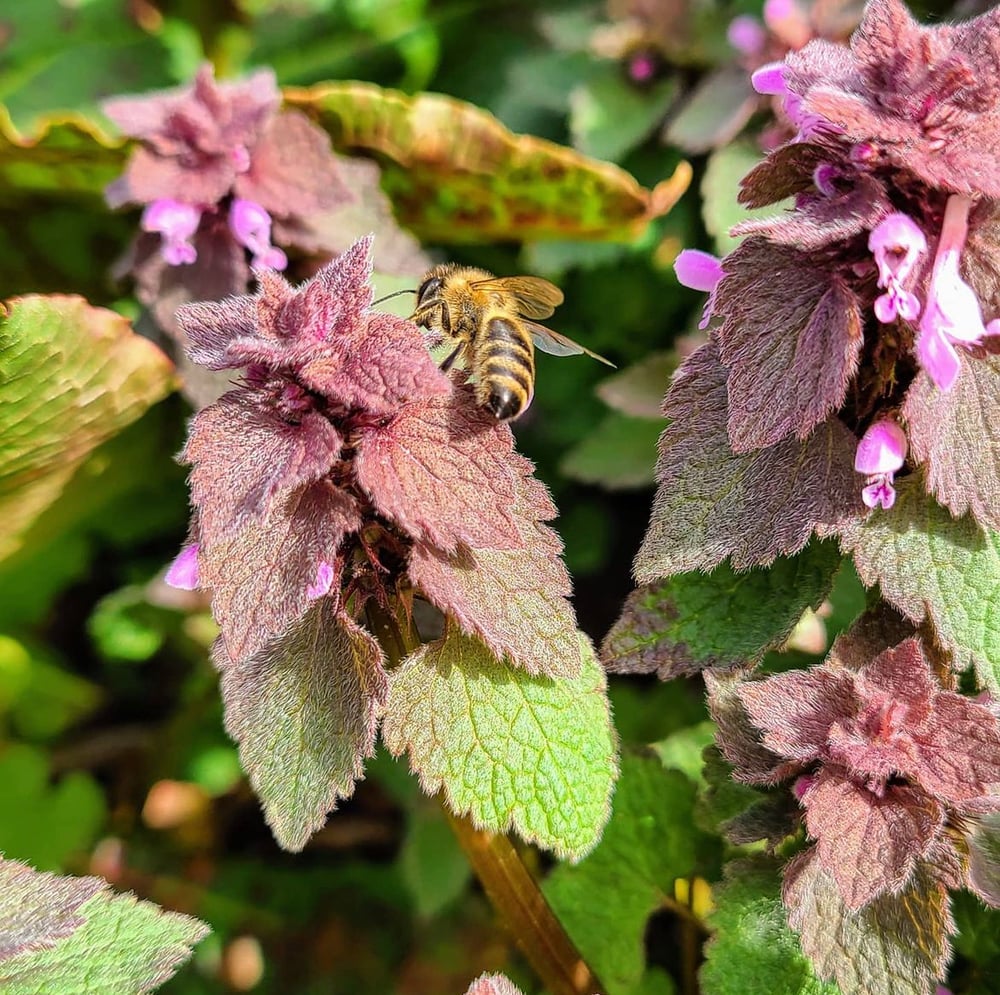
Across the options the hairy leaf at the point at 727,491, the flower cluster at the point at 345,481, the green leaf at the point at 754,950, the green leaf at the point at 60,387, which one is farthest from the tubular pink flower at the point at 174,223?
the green leaf at the point at 754,950

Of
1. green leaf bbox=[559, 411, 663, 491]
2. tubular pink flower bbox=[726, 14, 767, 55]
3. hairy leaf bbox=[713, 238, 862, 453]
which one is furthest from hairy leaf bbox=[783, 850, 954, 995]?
tubular pink flower bbox=[726, 14, 767, 55]

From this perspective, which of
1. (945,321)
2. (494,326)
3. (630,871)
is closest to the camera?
(945,321)

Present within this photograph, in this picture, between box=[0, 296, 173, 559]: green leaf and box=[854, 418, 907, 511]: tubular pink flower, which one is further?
box=[0, 296, 173, 559]: green leaf

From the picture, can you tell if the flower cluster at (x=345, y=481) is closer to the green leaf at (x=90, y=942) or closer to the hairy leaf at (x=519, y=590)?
the hairy leaf at (x=519, y=590)

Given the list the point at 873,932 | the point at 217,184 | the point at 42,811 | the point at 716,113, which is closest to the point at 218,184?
the point at 217,184

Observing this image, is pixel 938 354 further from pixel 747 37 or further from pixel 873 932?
pixel 747 37

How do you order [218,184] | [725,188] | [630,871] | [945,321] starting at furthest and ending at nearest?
1. [725,188]
2. [218,184]
3. [630,871]
4. [945,321]

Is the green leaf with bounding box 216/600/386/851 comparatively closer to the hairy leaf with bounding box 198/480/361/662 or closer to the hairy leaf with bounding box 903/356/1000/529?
the hairy leaf with bounding box 198/480/361/662
